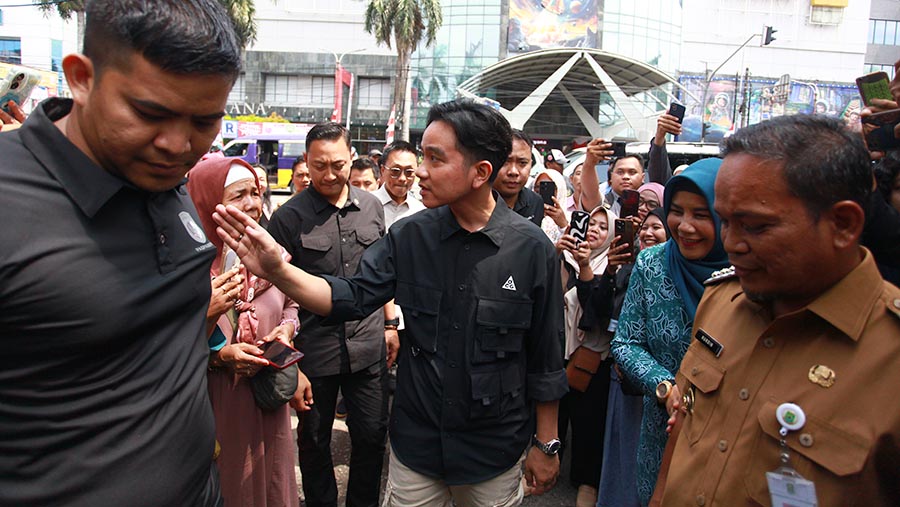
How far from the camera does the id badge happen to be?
3.99 ft

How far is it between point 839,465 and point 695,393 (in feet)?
1.40

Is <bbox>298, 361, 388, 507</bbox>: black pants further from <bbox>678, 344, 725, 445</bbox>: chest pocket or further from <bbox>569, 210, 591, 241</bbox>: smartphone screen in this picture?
<bbox>678, 344, 725, 445</bbox>: chest pocket

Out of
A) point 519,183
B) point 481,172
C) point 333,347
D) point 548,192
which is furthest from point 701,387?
point 548,192

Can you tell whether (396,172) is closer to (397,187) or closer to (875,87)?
(397,187)

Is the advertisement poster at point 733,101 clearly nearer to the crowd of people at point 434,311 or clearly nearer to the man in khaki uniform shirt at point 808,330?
the crowd of people at point 434,311

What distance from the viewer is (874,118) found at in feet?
6.80

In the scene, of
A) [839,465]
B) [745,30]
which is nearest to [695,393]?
[839,465]

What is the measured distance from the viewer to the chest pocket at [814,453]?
1185 mm

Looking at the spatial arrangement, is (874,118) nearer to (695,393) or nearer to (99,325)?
(695,393)

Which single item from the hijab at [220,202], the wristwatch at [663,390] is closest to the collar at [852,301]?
the wristwatch at [663,390]

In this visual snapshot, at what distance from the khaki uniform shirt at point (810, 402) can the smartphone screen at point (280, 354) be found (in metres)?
1.57

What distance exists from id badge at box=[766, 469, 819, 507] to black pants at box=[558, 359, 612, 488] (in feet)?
7.27

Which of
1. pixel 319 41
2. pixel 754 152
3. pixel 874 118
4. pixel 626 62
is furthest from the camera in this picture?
pixel 319 41

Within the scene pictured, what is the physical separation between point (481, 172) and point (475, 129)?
0.54ft
